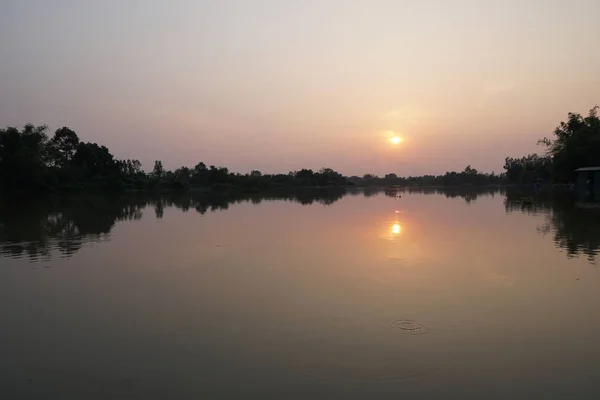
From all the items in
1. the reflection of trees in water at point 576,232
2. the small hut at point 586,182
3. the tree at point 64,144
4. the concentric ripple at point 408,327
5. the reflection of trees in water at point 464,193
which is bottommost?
the concentric ripple at point 408,327

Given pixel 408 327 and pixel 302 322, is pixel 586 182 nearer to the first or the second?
pixel 408 327

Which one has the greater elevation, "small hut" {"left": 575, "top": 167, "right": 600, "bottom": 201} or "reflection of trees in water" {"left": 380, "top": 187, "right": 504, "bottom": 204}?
"small hut" {"left": 575, "top": 167, "right": 600, "bottom": 201}

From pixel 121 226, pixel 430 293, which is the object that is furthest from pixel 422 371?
pixel 121 226

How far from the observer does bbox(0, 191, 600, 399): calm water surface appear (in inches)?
179

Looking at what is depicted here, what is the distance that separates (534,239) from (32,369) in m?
13.5

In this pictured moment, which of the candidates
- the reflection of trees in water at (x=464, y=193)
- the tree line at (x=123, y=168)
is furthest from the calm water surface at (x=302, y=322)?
the tree line at (x=123, y=168)

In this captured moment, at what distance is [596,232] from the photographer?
1444cm

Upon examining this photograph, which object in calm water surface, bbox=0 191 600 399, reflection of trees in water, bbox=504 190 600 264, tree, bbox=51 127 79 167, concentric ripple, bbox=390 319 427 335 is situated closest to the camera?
calm water surface, bbox=0 191 600 399

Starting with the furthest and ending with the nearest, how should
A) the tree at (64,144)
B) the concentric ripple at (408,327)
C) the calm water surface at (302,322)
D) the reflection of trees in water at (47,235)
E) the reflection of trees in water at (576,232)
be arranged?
the tree at (64,144) < the reflection of trees in water at (47,235) < the reflection of trees in water at (576,232) < the concentric ripple at (408,327) < the calm water surface at (302,322)

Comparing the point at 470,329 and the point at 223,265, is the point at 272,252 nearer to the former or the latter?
the point at 223,265

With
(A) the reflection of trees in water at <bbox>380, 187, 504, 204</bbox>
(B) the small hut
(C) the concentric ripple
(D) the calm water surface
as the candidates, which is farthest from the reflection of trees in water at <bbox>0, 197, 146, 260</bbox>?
(B) the small hut

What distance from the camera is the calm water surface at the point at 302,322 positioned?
454 cm

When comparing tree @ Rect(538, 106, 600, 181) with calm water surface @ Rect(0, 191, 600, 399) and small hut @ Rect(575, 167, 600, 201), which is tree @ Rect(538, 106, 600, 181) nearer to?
small hut @ Rect(575, 167, 600, 201)

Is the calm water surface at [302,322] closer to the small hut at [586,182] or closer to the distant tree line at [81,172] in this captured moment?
the small hut at [586,182]
